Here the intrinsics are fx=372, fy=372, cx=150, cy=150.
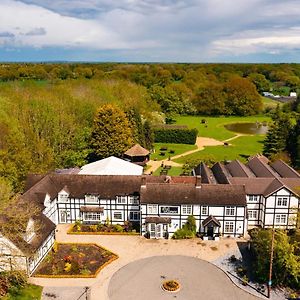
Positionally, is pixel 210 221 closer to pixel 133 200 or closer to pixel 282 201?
pixel 282 201

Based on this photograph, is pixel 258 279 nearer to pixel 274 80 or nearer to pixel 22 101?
pixel 22 101

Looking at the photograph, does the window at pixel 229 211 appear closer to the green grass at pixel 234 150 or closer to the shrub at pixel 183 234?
the shrub at pixel 183 234

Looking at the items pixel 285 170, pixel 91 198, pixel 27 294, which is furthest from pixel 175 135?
pixel 27 294

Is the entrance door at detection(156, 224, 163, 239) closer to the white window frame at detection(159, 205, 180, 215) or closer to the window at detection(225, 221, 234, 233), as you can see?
the white window frame at detection(159, 205, 180, 215)

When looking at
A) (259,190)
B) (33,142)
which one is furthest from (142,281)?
(33,142)

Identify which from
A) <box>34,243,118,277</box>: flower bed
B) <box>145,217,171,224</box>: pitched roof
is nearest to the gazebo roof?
<box>145,217,171,224</box>: pitched roof
